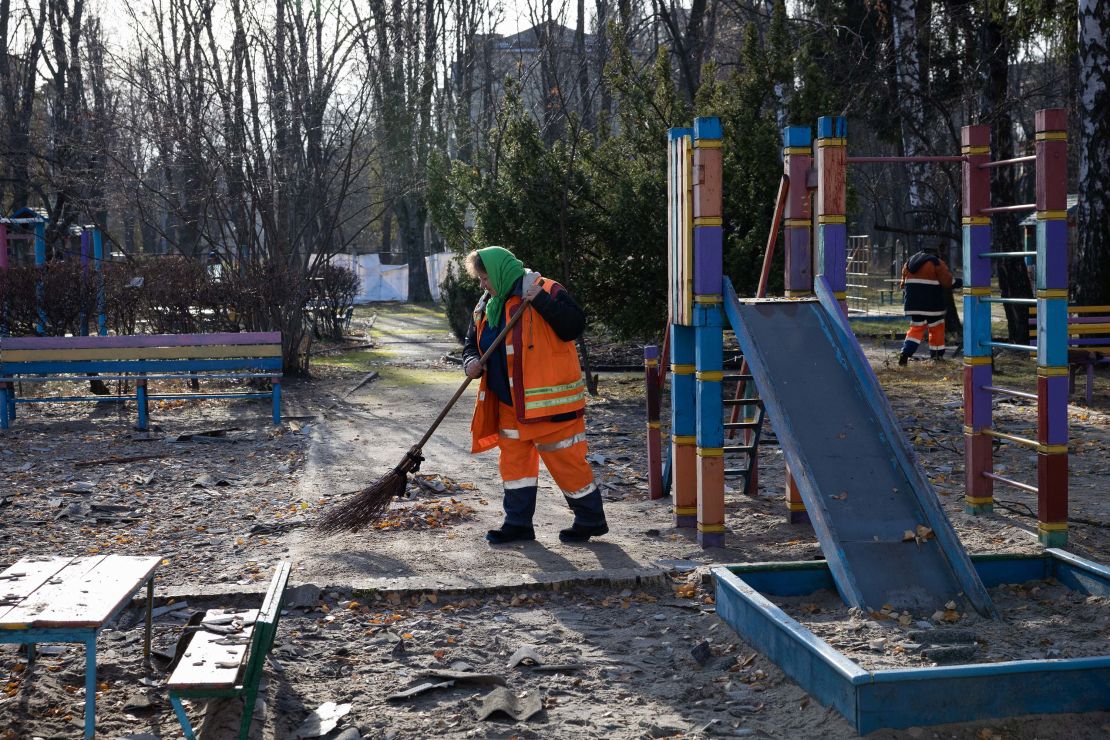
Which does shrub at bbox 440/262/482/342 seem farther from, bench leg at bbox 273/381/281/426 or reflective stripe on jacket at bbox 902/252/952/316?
bench leg at bbox 273/381/281/426

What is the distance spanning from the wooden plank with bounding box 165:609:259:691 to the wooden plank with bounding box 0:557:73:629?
562 millimetres

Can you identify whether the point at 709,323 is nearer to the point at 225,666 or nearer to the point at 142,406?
the point at 225,666

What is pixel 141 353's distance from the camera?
448 inches

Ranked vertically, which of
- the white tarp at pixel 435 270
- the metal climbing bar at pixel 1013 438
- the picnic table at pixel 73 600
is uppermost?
the white tarp at pixel 435 270

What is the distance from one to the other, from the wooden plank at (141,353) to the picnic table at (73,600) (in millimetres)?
7199

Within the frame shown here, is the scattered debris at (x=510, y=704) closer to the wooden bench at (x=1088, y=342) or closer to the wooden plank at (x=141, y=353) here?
the wooden plank at (x=141, y=353)

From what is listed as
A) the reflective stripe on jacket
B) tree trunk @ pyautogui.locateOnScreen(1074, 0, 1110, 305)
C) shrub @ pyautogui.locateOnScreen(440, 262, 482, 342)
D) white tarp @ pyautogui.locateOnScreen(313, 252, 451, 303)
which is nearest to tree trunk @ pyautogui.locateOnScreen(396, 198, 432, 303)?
white tarp @ pyautogui.locateOnScreen(313, 252, 451, 303)

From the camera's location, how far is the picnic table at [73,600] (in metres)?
3.49

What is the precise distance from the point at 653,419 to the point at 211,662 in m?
4.16

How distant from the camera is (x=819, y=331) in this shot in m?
6.02

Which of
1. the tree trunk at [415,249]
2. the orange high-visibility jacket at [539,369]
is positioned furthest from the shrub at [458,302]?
the tree trunk at [415,249]

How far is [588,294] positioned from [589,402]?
1168 millimetres

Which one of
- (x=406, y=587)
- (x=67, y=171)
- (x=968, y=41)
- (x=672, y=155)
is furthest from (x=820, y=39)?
(x=406, y=587)

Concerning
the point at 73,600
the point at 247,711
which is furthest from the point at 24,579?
the point at 247,711
